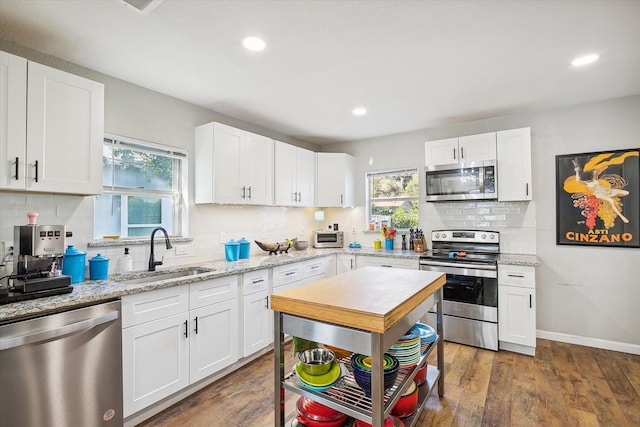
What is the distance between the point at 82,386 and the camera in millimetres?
1787

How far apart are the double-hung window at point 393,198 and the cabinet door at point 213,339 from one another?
261 cm

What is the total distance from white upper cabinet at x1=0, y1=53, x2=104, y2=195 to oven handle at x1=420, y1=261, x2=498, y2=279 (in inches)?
126

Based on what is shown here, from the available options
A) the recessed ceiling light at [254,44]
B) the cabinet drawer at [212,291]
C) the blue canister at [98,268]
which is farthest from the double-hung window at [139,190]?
the recessed ceiling light at [254,44]

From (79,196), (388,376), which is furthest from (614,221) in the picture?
(79,196)

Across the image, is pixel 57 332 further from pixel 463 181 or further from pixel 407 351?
A: pixel 463 181

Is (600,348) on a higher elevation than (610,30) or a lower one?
lower

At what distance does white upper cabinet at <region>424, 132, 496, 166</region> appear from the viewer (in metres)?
3.58

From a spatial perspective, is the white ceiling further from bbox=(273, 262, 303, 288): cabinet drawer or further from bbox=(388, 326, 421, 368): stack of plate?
bbox=(388, 326, 421, 368): stack of plate

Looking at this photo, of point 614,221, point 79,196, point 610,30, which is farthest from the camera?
point 614,221

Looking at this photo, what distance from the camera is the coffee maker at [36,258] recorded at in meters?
1.79

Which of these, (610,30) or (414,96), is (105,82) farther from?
(610,30)

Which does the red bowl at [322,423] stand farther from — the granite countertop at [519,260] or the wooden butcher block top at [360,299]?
the granite countertop at [519,260]

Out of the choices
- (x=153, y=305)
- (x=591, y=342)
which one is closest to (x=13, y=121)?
(x=153, y=305)

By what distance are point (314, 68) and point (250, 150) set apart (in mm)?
1326
